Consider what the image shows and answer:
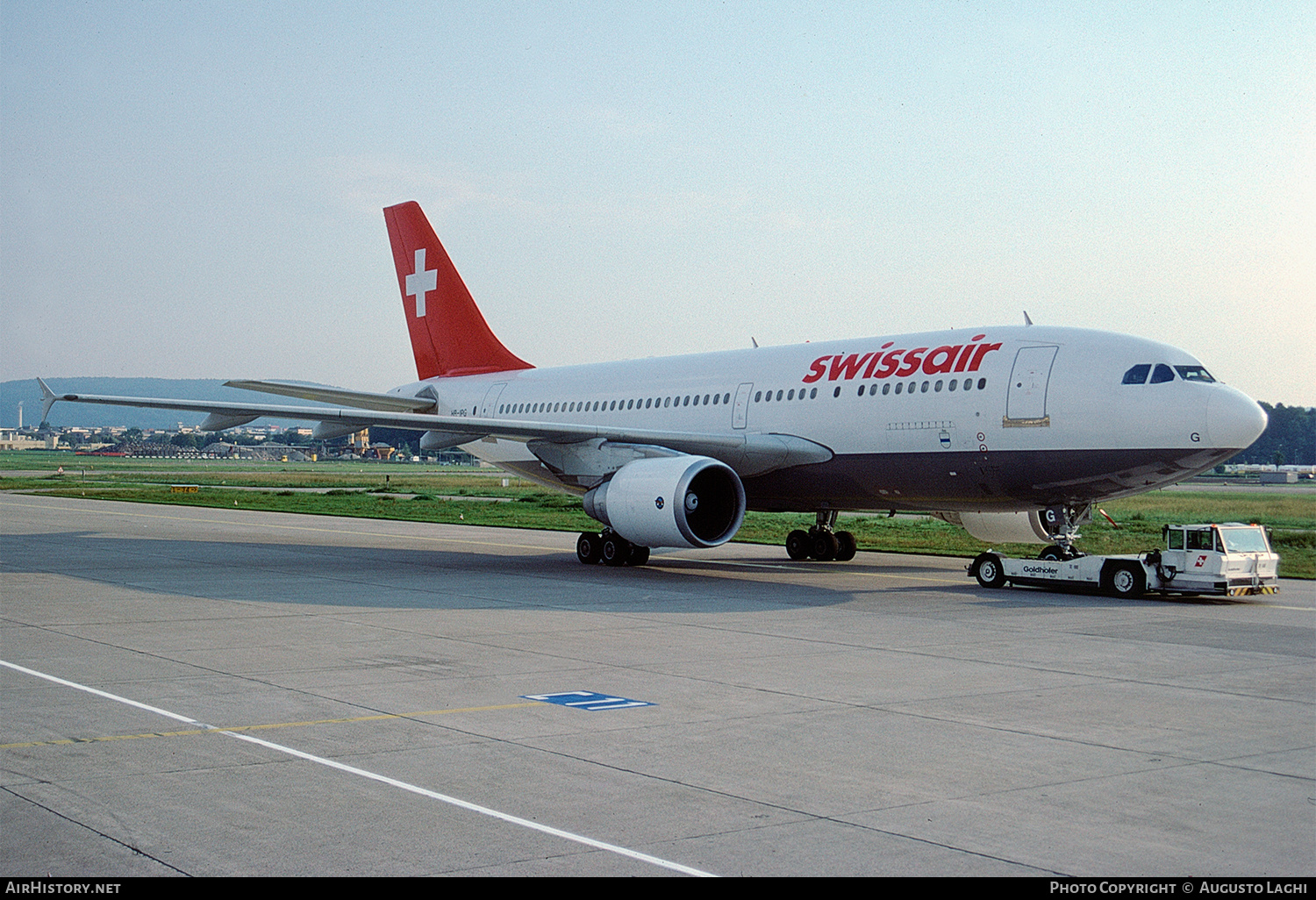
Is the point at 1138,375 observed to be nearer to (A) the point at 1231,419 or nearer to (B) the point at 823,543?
(A) the point at 1231,419

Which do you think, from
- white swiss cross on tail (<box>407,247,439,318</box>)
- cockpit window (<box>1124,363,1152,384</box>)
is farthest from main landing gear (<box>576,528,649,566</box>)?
white swiss cross on tail (<box>407,247,439,318</box>)

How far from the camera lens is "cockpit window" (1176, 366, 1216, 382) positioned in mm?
17938

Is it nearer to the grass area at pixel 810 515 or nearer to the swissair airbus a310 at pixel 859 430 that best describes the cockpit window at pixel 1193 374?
the swissair airbus a310 at pixel 859 430

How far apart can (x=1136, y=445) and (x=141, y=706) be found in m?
13.7

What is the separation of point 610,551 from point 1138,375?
9.54m

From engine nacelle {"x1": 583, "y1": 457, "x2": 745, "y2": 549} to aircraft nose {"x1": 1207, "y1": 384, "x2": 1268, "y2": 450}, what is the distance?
6971 mm

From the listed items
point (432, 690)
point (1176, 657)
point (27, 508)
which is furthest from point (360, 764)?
point (27, 508)

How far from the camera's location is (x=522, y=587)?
18.6m

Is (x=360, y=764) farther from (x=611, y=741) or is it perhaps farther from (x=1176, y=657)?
(x=1176, y=657)

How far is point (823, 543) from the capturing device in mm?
24797

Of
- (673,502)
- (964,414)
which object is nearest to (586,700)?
(673,502)

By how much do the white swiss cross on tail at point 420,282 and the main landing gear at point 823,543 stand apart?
11552 mm

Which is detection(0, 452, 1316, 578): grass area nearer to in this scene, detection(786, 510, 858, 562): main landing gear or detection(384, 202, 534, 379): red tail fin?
detection(786, 510, 858, 562): main landing gear

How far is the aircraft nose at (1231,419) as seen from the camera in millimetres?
17422
